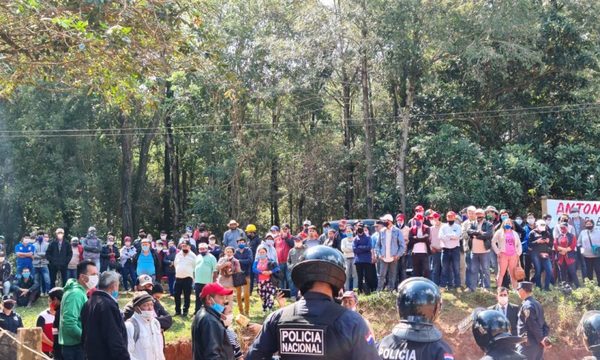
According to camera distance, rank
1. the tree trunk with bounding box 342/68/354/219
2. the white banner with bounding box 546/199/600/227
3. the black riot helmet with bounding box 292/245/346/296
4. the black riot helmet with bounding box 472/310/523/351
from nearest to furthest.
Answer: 1. the black riot helmet with bounding box 292/245/346/296
2. the black riot helmet with bounding box 472/310/523/351
3. the white banner with bounding box 546/199/600/227
4. the tree trunk with bounding box 342/68/354/219

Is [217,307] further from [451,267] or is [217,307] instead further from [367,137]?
[367,137]

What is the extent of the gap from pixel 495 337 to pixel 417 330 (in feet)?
4.11

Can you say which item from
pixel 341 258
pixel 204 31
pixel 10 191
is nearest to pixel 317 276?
pixel 341 258

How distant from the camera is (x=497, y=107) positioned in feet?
95.5

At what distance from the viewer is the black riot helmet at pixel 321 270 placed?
4.25 m

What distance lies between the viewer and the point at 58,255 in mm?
18562

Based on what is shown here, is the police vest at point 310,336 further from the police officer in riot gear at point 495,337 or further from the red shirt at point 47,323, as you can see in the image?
the red shirt at point 47,323

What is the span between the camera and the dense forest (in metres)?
25.6

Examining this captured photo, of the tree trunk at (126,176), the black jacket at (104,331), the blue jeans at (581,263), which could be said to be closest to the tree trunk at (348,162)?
the tree trunk at (126,176)

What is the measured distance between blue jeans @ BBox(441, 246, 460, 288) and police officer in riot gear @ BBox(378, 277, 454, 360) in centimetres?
1203

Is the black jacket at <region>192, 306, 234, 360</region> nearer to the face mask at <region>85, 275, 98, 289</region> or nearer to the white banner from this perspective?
the face mask at <region>85, 275, 98, 289</region>

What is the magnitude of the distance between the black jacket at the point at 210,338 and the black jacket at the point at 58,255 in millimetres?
12637

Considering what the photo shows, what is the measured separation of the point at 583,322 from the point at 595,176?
70.6ft

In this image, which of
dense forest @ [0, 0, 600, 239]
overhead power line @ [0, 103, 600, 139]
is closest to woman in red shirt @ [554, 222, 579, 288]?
dense forest @ [0, 0, 600, 239]
